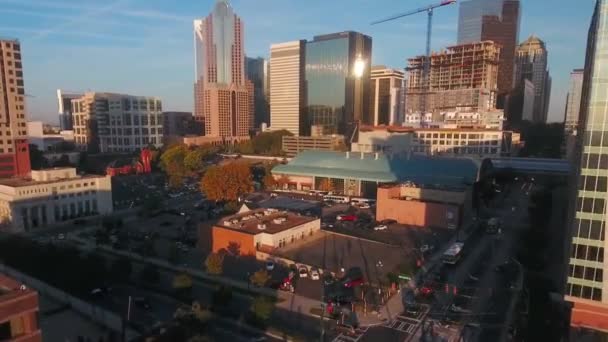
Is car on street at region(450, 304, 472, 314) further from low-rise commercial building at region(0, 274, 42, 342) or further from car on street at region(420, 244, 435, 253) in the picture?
low-rise commercial building at region(0, 274, 42, 342)

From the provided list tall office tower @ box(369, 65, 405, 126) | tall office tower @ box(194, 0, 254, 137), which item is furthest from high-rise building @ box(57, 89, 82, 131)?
tall office tower @ box(369, 65, 405, 126)

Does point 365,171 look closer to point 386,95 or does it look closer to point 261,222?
point 261,222

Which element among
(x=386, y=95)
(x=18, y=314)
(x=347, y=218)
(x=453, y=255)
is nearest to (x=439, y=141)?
(x=347, y=218)

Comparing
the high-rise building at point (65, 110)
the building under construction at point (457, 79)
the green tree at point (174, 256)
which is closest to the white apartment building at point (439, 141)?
the building under construction at point (457, 79)

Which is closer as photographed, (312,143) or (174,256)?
(174,256)

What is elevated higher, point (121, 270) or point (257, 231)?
point (257, 231)

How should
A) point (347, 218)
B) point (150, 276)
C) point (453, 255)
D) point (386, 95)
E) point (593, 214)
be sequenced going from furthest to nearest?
point (386, 95) → point (347, 218) → point (453, 255) → point (150, 276) → point (593, 214)

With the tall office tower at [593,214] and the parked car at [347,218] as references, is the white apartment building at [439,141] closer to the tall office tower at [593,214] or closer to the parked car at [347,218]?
the parked car at [347,218]

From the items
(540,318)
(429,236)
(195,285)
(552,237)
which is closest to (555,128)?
(552,237)
